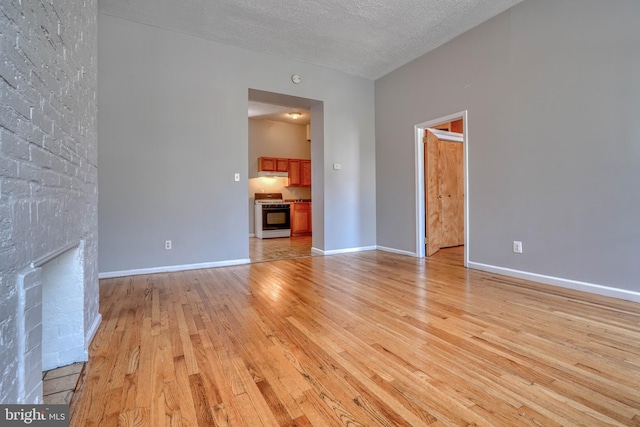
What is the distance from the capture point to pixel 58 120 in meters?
1.30

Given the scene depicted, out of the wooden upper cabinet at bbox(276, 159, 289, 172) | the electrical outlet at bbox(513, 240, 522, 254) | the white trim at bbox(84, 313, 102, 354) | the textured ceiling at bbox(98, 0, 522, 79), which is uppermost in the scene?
the textured ceiling at bbox(98, 0, 522, 79)

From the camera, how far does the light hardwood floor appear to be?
1183 mm

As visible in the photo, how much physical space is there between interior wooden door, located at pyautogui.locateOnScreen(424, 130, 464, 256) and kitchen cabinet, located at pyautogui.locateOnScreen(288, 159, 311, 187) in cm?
390

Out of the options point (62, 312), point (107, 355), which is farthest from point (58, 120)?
point (107, 355)

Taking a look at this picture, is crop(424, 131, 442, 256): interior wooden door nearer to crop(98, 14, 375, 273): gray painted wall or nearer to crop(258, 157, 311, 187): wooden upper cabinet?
crop(98, 14, 375, 273): gray painted wall

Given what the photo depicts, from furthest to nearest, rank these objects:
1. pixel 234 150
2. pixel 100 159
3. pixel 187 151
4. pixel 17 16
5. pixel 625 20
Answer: pixel 234 150, pixel 187 151, pixel 100 159, pixel 625 20, pixel 17 16

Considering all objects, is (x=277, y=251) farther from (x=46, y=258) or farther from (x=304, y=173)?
(x=46, y=258)

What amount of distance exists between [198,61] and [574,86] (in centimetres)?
421

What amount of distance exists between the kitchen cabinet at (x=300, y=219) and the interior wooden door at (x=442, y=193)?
11.7ft

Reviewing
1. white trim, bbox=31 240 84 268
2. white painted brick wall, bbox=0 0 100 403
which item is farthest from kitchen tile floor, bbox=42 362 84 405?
white trim, bbox=31 240 84 268

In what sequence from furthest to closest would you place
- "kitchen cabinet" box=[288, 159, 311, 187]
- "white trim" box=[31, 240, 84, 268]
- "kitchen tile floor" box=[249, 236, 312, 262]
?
"kitchen cabinet" box=[288, 159, 311, 187], "kitchen tile floor" box=[249, 236, 312, 262], "white trim" box=[31, 240, 84, 268]

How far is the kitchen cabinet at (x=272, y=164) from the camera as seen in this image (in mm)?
7430

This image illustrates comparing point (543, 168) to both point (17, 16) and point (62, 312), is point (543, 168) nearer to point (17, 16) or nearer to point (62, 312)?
point (17, 16)

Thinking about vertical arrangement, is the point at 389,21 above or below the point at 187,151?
above
